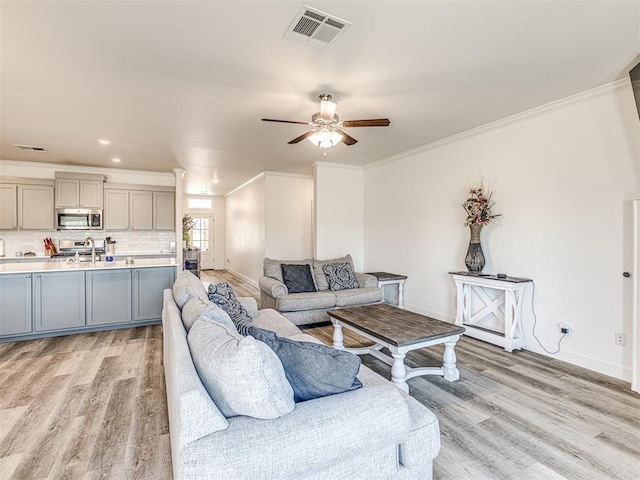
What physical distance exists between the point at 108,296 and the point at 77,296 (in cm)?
34

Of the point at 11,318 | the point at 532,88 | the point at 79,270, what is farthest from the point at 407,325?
the point at 11,318

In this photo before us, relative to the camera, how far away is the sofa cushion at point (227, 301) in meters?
2.33

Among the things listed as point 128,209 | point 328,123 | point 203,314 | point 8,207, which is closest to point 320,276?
point 328,123

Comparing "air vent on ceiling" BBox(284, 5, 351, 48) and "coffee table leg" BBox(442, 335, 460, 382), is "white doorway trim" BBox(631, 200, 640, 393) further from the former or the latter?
"air vent on ceiling" BBox(284, 5, 351, 48)

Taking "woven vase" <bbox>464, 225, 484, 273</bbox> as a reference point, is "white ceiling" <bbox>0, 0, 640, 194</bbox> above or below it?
above

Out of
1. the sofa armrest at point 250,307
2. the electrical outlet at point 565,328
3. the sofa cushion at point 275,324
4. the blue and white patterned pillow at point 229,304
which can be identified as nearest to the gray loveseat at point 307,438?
the blue and white patterned pillow at point 229,304

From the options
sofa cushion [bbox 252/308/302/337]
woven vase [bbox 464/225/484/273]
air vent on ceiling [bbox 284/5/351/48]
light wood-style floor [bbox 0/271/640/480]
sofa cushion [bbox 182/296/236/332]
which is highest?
air vent on ceiling [bbox 284/5/351/48]

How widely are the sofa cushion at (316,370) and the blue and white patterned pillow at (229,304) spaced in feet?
2.08

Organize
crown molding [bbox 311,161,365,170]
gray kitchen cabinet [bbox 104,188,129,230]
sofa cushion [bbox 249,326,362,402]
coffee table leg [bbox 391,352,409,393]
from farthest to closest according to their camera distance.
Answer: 1. gray kitchen cabinet [bbox 104,188,129,230]
2. crown molding [bbox 311,161,365,170]
3. coffee table leg [bbox 391,352,409,393]
4. sofa cushion [bbox 249,326,362,402]

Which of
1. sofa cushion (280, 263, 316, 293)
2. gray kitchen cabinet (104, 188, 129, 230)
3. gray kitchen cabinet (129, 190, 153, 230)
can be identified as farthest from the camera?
gray kitchen cabinet (129, 190, 153, 230)

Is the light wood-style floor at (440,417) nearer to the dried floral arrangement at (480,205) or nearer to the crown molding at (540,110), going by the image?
the dried floral arrangement at (480,205)

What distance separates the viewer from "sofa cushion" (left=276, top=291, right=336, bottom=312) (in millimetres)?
4277

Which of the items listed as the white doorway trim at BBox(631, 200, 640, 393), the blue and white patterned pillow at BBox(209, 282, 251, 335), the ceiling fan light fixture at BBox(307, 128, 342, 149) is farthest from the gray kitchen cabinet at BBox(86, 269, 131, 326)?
the white doorway trim at BBox(631, 200, 640, 393)

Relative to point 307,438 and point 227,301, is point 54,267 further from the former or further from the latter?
point 307,438
